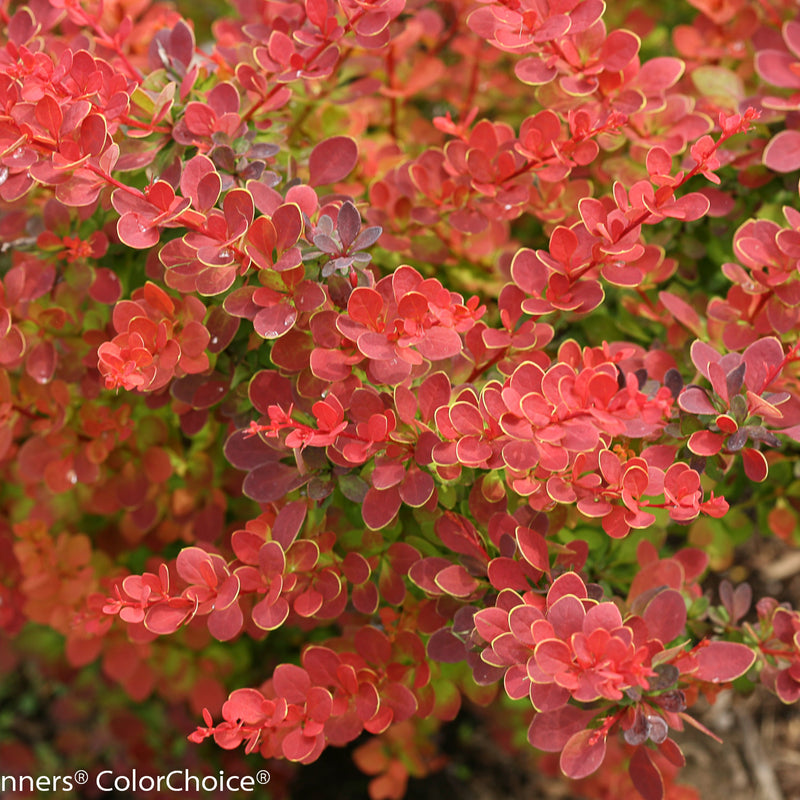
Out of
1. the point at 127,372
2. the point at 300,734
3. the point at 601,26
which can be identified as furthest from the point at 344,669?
the point at 601,26

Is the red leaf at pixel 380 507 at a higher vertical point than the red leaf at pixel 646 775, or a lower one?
higher

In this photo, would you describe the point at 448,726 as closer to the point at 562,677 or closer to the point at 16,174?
the point at 562,677

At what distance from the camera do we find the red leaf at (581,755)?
86cm

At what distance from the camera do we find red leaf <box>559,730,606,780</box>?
86 centimetres

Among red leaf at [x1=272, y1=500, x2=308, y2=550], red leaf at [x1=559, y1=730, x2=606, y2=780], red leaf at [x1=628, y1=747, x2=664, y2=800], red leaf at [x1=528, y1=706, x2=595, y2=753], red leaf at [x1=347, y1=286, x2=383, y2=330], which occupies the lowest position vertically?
red leaf at [x1=628, y1=747, x2=664, y2=800]

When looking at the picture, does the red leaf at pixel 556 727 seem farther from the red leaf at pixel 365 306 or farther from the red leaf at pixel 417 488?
the red leaf at pixel 365 306

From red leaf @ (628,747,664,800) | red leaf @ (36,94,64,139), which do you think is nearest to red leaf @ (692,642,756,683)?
red leaf @ (628,747,664,800)

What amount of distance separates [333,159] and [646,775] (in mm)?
864

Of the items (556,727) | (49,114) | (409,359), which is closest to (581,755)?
(556,727)

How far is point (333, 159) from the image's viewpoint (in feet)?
3.51

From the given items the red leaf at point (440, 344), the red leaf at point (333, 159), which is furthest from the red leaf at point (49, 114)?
the red leaf at point (440, 344)

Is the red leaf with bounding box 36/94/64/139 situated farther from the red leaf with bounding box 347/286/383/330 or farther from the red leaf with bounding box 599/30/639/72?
the red leaf with bounding box 599/30/639/72

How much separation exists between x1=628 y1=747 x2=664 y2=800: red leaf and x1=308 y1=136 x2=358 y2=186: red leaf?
2.68ft

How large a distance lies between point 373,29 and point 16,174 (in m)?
0.47
